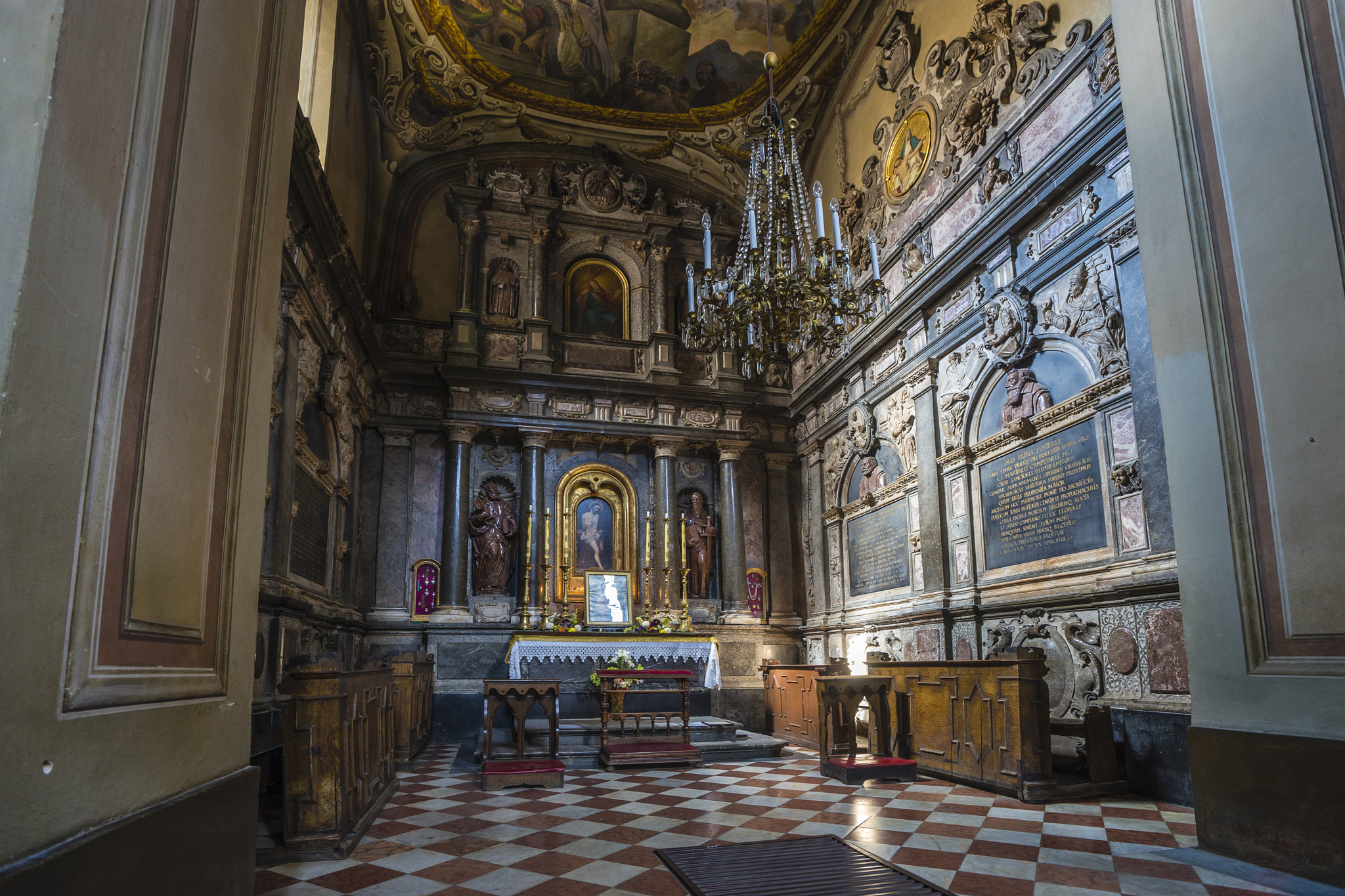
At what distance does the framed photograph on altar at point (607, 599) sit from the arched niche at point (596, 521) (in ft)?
1.56

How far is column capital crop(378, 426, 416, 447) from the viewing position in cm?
1180

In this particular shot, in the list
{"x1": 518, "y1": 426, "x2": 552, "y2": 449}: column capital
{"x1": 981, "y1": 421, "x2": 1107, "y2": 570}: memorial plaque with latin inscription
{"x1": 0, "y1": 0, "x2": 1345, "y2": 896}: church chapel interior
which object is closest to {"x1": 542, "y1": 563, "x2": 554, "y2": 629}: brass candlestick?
{"x1": 0, "y1": 0, "x2": 1345, "y2": 896}: church chapel interior

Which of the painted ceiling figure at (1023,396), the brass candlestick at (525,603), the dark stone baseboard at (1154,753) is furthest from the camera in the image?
the brass candlestick at (525,603)

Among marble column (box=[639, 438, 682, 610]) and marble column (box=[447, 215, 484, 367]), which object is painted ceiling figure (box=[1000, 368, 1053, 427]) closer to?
marble column (box=[639, 438, 682, 610])

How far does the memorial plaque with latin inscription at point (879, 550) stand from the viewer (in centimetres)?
962

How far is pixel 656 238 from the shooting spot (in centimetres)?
1334

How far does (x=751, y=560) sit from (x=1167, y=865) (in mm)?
9038

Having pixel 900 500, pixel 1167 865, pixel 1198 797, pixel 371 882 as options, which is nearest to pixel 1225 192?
pixel 1198 797

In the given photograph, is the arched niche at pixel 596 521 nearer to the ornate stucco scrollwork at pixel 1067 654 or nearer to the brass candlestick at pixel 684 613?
the brass candlestick at pixel 684 613

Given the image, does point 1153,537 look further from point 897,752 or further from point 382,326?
Result: point 382,326

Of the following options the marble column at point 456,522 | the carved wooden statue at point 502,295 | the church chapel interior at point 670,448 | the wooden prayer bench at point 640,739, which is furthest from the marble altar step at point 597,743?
the carved wooden statue at point 502,295

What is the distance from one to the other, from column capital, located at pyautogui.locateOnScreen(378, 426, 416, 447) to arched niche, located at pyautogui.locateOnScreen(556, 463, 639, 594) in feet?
7.69

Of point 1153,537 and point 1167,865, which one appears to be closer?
point 1167,865

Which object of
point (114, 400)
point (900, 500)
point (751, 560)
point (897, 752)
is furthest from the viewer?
point (751, 560)
